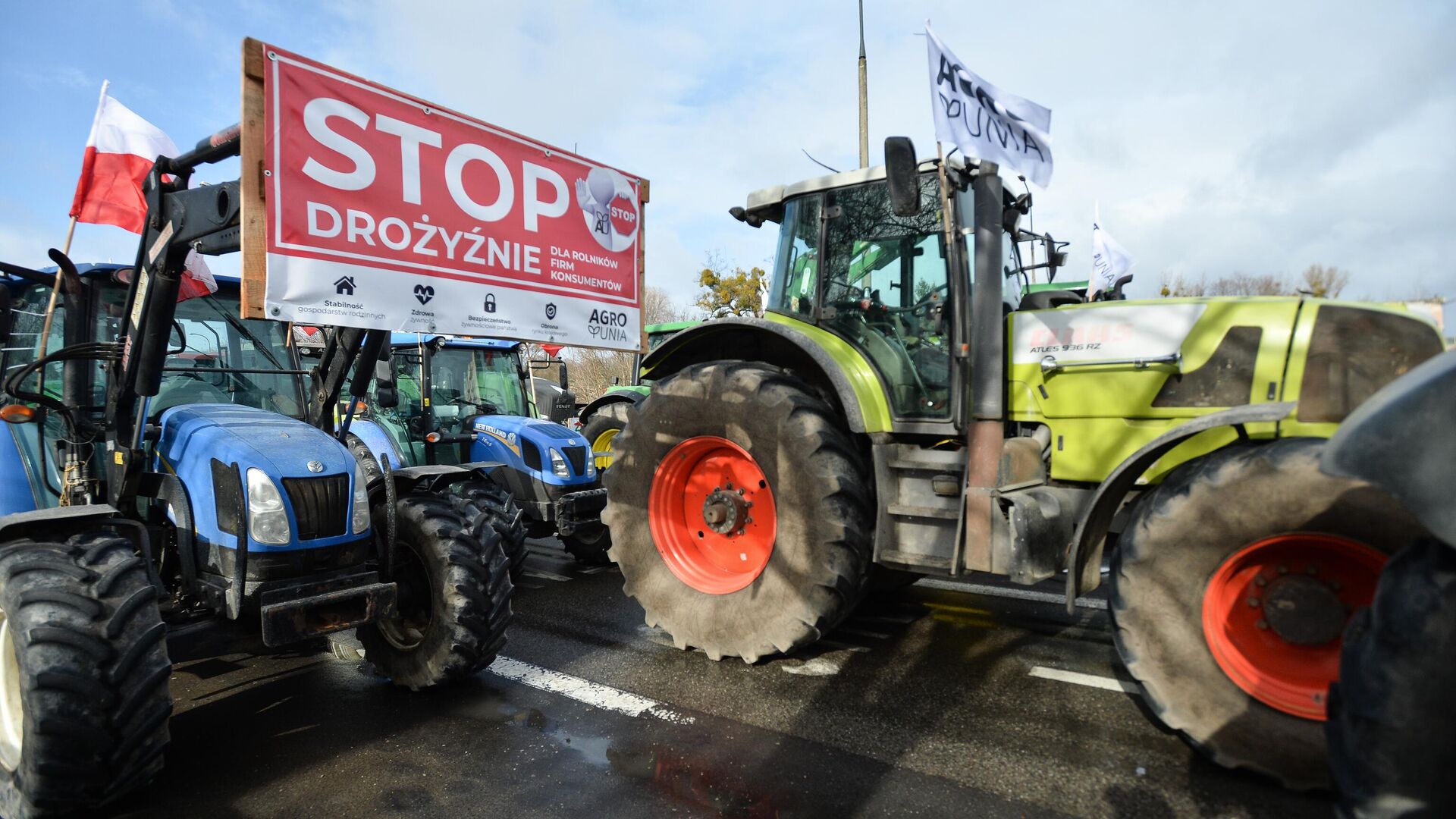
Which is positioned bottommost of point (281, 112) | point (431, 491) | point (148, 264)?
point (431, 491)

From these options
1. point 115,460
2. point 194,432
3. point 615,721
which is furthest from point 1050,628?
point 115,460

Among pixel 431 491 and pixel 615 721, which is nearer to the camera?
pixel 615 721

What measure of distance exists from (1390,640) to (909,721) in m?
2.28

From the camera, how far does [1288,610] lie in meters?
2.70

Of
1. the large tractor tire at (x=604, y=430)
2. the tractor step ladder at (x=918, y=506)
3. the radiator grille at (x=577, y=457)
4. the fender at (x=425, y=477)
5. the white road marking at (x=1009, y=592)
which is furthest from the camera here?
the large tractor tire at (x=604, y=430)

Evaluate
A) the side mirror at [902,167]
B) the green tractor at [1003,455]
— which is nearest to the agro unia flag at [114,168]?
the green tractor at [1003,455]

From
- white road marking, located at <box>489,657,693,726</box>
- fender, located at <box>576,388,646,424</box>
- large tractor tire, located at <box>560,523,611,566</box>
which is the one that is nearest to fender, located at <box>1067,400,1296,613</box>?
white road marking, located at <box>489,657,693,726</box>

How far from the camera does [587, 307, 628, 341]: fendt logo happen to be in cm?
415

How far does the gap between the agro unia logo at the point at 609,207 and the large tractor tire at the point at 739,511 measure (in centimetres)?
84

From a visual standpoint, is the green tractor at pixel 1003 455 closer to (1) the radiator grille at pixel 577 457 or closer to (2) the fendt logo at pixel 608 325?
(2) the fendt logo at pixel 608 325

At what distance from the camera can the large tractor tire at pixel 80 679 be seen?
2.56 m

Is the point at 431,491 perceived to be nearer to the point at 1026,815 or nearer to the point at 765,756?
the point at 765,756

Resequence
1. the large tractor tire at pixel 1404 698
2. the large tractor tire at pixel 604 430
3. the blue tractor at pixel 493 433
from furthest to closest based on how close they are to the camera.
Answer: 1. the large tractor tire at pixel 604 430
2. the blue tractor at pixel 493 433
3. the large tractor tire at pixel 1404 698

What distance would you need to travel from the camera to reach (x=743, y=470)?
14.3 ft
